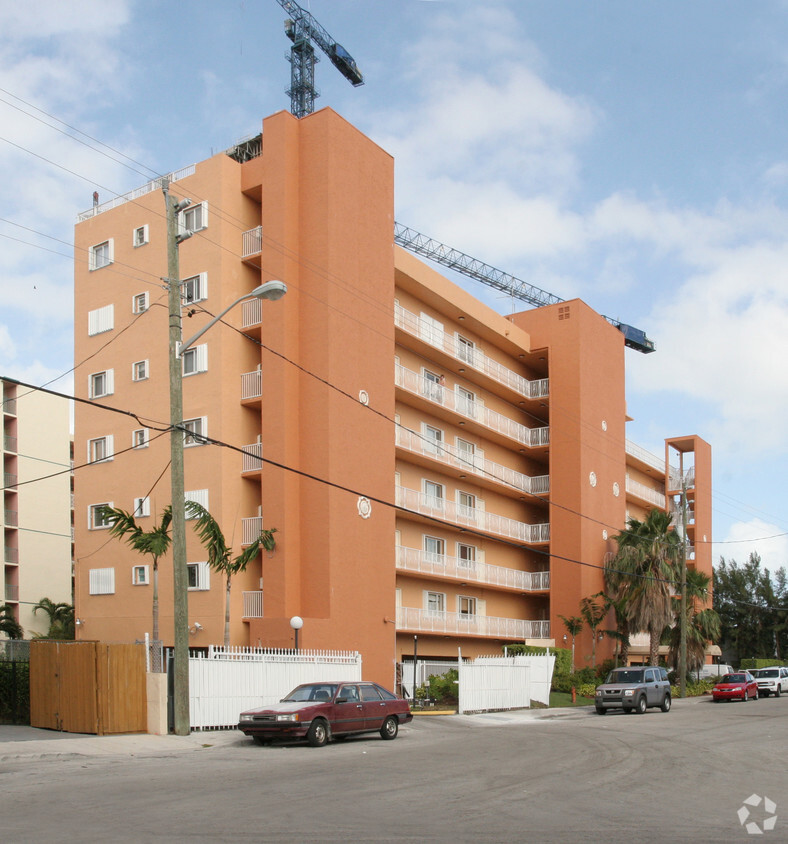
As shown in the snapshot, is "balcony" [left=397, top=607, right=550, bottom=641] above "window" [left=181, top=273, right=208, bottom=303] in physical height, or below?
below

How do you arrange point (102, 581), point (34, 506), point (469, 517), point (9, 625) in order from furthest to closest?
point (34, 506)
point (9, 625)
point (469, 517)
point (102, 581)

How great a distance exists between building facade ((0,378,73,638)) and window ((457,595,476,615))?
3303 cm

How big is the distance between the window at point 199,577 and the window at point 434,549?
9974 millimetres

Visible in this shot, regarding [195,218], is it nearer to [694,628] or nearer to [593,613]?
[593,613]

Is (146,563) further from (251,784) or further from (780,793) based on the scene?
(780,793)

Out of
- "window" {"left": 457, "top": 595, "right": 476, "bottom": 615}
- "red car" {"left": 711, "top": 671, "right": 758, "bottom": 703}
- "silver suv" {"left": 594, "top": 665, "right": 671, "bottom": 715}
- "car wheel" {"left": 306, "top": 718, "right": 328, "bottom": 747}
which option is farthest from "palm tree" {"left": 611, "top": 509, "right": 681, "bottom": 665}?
"car wheel" {"left": 306, "top": 718, "right": 328, "bottom": 747}

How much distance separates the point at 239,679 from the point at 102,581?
14.5 m

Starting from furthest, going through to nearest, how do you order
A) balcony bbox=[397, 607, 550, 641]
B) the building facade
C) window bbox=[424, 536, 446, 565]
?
the building facade → window bbox=[424, 536, 446, 565] → balcony bbox=[397, 607, 550, 641]

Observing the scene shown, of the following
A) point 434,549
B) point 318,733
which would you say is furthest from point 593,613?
point 318,733

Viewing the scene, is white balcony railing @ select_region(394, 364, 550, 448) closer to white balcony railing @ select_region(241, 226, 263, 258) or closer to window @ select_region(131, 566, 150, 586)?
white balcony railing @ select_region(241, 226, 263, 258)

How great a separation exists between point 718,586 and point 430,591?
4862cm

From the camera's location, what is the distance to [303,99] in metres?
61.9

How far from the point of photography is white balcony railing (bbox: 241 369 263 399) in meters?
33.5

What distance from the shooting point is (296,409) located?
33031 mm
